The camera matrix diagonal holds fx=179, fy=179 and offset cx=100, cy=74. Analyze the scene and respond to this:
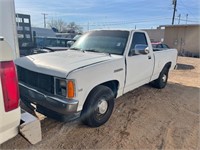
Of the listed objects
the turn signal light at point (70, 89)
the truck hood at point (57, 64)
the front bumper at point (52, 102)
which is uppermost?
the truck hood at point (57, 64)

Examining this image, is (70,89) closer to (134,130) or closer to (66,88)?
(66,88)

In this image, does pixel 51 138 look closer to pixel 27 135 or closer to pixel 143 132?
pixel 27 135

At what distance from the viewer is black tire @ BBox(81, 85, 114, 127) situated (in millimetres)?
3031

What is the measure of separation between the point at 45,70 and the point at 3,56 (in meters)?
1.29

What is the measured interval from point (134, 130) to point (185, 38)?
19915 mm

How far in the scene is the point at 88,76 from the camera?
9.24 ft

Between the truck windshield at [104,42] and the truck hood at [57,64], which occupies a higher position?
the truck windshield at [104,42]

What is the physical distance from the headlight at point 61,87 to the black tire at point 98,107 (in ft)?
1.60

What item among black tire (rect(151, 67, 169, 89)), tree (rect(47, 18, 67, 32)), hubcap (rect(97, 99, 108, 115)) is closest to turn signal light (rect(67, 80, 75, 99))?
hubcap (rect(97, 99, 108, 115))

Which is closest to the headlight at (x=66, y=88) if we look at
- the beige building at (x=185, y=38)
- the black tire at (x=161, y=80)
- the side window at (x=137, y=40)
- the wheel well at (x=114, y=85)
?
the wheel well at (x=114, y=85)

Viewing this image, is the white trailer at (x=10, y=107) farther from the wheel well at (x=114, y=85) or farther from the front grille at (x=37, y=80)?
the wheel well at (x=114, y=85)

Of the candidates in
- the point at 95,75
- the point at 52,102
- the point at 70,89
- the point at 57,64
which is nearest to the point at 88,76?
the point at 95,75

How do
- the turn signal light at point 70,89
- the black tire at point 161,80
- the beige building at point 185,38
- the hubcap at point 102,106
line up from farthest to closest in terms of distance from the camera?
1. the beige building at point 185,38
2. the black tire at point 161,80
3. the hubcap at point 102,106
4. the turn signal light at point 70,89

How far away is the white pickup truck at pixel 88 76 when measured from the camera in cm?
270
